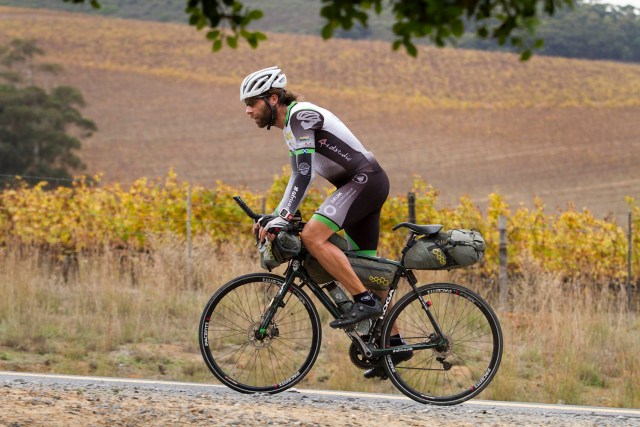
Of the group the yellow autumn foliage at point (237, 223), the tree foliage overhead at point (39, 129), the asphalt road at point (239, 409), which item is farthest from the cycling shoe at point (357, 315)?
the tree foliage overhead at point (39, 129)

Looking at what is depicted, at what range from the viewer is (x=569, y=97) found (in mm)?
69250

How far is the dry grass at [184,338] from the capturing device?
413 inches

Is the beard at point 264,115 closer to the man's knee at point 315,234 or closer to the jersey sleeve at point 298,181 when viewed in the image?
the jersey sleeve at point 298,181

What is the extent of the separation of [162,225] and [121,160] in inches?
1459

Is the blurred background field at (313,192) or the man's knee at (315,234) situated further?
the blurred background field at (313,192)

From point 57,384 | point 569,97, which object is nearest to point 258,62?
point 569,97

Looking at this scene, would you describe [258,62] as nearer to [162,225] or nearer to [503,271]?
[162,225]

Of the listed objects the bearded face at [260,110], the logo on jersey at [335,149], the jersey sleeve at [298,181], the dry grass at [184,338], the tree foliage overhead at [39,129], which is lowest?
the dry grass at [184,338]

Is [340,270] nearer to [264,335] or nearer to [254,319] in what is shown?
[264,335]

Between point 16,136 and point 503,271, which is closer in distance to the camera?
point 503,271

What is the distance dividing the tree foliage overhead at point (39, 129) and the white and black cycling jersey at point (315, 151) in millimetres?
47409

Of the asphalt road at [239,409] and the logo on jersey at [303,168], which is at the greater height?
the logo on jersey at [303,168]

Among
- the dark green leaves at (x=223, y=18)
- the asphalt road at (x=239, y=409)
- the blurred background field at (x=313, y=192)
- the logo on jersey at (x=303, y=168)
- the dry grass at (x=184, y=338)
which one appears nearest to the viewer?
the dark green leaves at (x=223, y=18)

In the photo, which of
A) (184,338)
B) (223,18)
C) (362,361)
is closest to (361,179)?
(362,361)
